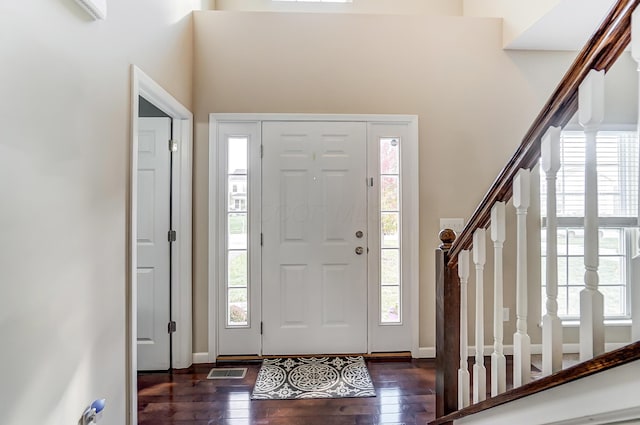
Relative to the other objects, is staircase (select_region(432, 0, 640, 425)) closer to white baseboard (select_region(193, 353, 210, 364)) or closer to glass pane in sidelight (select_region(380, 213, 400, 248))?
glass pane in sidelight (select_region(380, 213, 400, 248))

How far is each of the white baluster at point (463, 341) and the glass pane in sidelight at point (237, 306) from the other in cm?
188

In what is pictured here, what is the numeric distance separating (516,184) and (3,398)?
1.68 metres

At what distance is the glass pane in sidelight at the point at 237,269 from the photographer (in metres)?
2.89

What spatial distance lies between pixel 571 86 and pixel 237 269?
2561 mm

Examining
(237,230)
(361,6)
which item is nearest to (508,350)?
(237,230)

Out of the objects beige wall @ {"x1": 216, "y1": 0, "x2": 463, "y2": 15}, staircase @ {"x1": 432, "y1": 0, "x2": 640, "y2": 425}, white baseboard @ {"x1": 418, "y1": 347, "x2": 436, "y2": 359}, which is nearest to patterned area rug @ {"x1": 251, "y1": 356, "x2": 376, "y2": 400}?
white baseboard @ {"x1": 418, "y1": 347, "x2": 436, "y2": 359}

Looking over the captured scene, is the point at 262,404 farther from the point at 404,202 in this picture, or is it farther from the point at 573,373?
the point at 573,373

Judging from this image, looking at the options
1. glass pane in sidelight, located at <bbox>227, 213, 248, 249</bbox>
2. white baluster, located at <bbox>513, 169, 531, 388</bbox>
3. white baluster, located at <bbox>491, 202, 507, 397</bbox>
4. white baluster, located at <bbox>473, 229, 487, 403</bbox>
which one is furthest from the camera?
glass pane in sidelight, located at <bbox>227, 213, 248, 249</bbox>

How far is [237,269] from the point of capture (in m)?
2.89

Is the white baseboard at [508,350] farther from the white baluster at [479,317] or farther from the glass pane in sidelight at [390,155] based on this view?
the white baluster at [479,317]

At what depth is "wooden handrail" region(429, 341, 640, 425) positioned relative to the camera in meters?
0.64

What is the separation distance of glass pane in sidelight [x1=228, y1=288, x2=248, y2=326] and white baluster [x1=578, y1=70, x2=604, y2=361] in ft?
8.11

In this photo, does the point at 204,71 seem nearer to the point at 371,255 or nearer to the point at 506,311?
the point at 371,255

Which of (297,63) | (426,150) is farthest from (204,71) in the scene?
(426,150)
